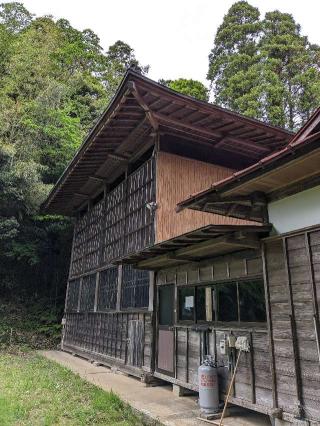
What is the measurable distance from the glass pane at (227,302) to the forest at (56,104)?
11.3 m

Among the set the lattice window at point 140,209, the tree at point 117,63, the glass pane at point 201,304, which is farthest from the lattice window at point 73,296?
the tree at point 117,63

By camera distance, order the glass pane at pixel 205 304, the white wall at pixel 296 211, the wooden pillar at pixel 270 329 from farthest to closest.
Result: the glass pane at pixel 205 304 < the wooden pillar at pixel 270 329 < the white wall at pixel 296 211

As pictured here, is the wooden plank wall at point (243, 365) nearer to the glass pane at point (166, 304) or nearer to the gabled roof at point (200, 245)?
the glass pane at point (166, 304)

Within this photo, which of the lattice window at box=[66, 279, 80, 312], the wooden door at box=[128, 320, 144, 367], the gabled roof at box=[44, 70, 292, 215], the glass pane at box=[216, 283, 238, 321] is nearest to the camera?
the glass pane at box=[216, 283, 238, 321]

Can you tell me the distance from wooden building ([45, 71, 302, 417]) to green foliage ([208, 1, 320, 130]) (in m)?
10.7

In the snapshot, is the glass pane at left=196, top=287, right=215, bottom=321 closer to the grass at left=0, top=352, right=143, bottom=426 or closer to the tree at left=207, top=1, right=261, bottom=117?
the grass at left=0, top=352, right=143, bottom=426

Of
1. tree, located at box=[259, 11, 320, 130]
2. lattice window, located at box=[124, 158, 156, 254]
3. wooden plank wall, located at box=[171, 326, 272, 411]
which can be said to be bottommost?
wooden plank wall, located at box=[171, 326, 272, 411]

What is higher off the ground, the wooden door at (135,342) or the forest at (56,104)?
the forest at (56,104)

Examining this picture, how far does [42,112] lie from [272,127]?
12859 millimetres

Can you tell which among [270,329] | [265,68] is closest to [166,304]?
[270,329]

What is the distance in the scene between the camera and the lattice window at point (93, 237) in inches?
513

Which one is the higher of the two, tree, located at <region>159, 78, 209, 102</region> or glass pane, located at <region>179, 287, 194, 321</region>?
tree, located at <region>159, 78, 209, 102</region>

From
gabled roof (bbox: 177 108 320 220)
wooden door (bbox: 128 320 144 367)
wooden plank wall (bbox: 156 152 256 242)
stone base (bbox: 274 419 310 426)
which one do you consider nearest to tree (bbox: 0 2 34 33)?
wooden plank wall (bbox: 156 152 256 242)

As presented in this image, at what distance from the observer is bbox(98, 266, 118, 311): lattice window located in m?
11.1
